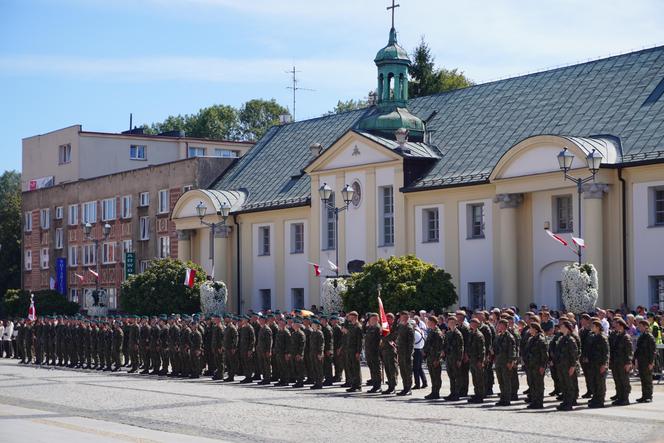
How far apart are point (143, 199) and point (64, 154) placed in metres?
17.8

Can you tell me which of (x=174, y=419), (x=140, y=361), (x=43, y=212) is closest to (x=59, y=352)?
(x=140, y=361)

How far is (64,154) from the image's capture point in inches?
3009

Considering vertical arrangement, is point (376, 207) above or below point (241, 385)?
above

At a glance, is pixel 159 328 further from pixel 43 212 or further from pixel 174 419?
pixel 43 212

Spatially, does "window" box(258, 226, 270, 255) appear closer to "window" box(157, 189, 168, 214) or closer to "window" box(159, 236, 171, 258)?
"window" box(159, 236, 171, 258)

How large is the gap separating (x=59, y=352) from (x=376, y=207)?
1221cm

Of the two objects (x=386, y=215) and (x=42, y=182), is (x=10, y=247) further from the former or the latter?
(x=386, y=215)

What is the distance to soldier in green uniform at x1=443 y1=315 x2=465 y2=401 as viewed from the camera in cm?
2267

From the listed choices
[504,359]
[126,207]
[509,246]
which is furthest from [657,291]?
[126,207]

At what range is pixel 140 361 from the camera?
34.7 meters

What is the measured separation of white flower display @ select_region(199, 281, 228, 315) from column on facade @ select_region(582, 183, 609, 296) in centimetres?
1645

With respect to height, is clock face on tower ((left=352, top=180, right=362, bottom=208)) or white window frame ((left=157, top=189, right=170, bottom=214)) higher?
white window frame ((left=157, top=189, right=170, bottom=214))

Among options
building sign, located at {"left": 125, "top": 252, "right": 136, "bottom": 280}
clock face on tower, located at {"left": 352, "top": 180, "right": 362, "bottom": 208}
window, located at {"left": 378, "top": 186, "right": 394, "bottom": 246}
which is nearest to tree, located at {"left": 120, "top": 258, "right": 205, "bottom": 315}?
clock face on tower, located at {"left": 352, "top": 180, "right": 362, "bottom": 208}

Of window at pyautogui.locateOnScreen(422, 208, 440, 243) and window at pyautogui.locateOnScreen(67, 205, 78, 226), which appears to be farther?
window at pyautogui.locateOnScreen(67, 205, 78, 226)
